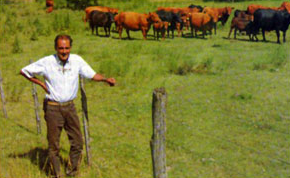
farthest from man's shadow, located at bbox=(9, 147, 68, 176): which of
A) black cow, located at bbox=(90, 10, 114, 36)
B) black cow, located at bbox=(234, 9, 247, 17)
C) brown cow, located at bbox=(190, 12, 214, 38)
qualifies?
black cow, located at bbox=(234, 9, 247, 17)

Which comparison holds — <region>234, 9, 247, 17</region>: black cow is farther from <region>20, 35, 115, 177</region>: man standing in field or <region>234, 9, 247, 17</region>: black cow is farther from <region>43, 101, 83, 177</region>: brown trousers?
<region>43, 101, 83, 177</region>: brown trousers

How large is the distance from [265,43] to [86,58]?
781 cm

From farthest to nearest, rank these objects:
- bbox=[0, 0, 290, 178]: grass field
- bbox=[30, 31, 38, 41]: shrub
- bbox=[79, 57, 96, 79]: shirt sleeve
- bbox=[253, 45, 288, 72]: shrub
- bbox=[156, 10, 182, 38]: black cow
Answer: bbox=[156, 10, 182, 38]: black cow → bbox=[30, 31, 38, 41]: shrub → bbox=[253, 45, 288, 72]: shrub → bbox=[0, 0, 290, 178]: grass field → bbox=[79, 57, 96, 79]: shirt sleeve

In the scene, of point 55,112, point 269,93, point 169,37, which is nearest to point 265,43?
point 169,37

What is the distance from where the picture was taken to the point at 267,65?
10.6 meters

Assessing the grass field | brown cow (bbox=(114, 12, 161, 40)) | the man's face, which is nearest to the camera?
the man's face

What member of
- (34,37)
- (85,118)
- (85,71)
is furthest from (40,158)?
(34,37)

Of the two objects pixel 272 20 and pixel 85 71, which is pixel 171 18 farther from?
pixel 85 71

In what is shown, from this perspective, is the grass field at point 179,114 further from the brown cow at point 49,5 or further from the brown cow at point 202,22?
the brown cow at point 49,5

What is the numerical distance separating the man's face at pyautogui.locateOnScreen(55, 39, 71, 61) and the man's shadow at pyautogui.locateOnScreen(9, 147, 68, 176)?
5.27 ft

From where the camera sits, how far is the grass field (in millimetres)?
5309

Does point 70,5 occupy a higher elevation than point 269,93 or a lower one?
higher

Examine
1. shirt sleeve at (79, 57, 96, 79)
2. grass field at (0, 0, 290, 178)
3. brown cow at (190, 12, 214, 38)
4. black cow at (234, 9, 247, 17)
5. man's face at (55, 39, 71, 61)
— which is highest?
man's face at (55, 39, 71, 61)

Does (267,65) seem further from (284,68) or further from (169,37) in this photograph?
(169,37)
